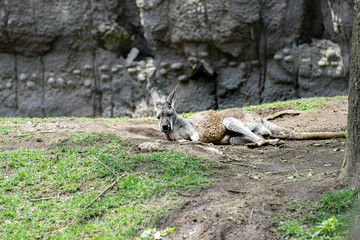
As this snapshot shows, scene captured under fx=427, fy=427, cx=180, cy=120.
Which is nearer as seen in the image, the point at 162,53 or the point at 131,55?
the point at 162,53

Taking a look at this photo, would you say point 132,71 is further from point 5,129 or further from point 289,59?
point 5,129

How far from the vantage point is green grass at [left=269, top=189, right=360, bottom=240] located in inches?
139

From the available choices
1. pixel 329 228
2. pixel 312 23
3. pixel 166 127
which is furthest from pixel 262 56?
pixel 329 228

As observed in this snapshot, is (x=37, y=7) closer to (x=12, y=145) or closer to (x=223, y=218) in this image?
(x=12, y=145)

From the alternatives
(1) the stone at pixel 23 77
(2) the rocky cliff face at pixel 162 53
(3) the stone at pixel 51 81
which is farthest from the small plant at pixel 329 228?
(1) the stone at pixel 23 77

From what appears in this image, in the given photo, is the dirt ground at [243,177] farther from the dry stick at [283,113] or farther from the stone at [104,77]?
the stone at [104,77]

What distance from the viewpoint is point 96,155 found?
5629 mm

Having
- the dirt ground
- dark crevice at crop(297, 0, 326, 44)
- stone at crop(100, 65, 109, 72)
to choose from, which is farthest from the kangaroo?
stone at crop(100, 65, 109, 72)

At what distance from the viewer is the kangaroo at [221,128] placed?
685 cm

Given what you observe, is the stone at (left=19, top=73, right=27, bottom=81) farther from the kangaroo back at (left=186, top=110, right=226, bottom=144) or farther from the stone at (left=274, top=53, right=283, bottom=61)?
the kangaroo back at (left=186, top=110, right=226, bottom=144)

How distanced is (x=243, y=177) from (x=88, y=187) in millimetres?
1794

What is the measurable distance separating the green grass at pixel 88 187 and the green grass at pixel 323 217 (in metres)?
1.11

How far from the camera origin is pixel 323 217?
12.3ft

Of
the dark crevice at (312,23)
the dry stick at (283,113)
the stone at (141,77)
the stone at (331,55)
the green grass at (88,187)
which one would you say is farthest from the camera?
the stone at (141,77)
